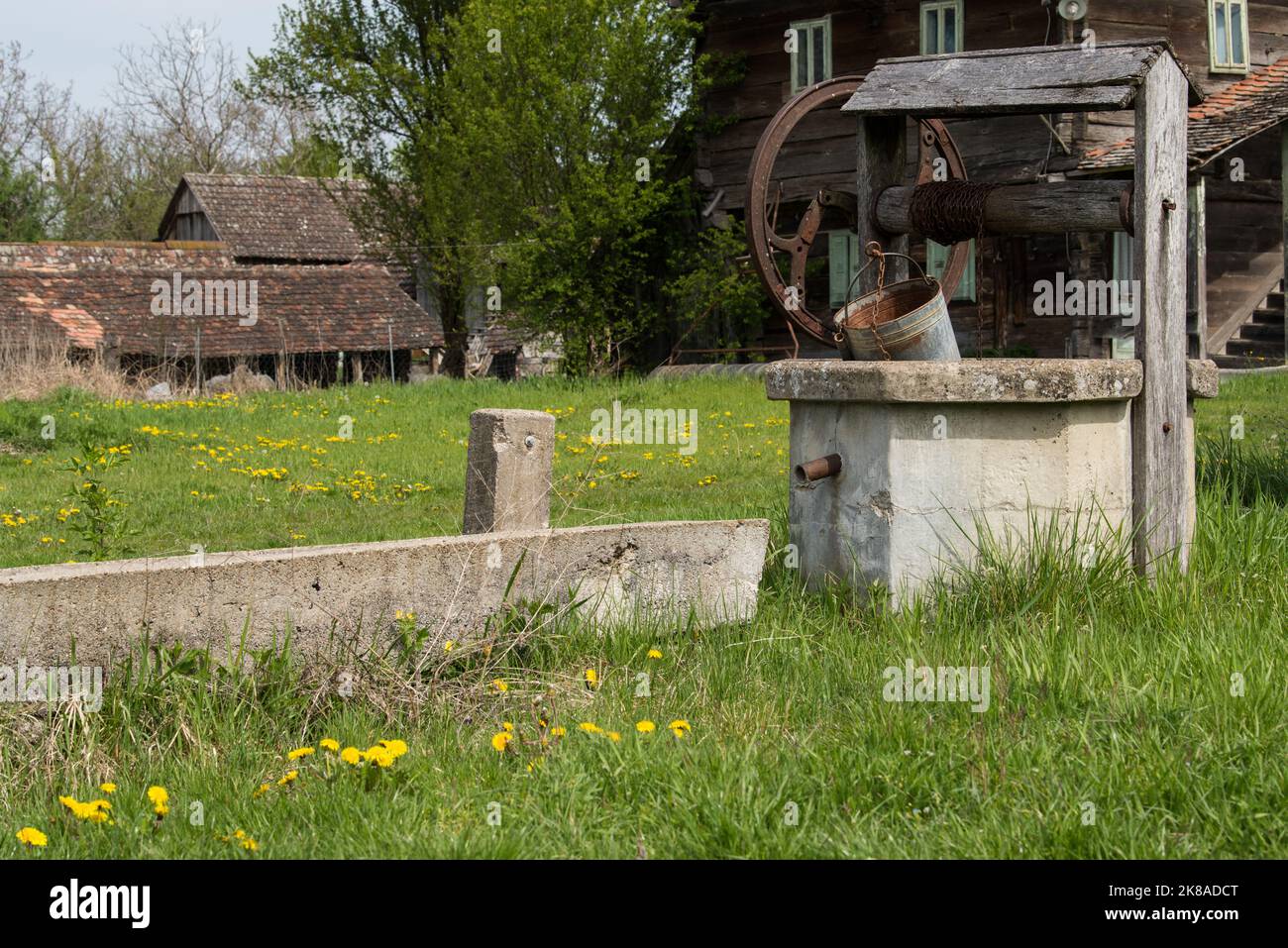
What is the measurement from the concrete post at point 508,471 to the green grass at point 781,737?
2.27 ft

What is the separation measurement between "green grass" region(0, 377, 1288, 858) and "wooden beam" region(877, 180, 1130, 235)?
1.47 m

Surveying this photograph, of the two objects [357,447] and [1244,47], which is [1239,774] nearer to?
[357,447]

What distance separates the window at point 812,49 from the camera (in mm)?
21031

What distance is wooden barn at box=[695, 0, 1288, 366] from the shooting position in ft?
60.1

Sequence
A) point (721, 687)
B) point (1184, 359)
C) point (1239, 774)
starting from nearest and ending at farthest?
point (1239, 774)
point (721, 687)
point (1184, 359)

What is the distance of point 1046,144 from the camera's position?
739 inches

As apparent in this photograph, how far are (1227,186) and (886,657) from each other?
56.7 feet

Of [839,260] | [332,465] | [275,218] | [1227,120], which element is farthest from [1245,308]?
[275,218]

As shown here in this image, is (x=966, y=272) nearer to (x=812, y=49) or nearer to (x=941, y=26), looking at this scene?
(x=941, y=26)

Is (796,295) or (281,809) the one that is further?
(796,295)

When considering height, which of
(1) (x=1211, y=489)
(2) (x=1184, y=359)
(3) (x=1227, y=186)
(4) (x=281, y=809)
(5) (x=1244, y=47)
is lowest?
(4) (x=281, y=809)

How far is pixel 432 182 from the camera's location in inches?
1009

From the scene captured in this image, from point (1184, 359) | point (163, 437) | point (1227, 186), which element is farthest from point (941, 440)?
point (1227, 186)

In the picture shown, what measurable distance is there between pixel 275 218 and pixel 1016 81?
35250 millimetres
